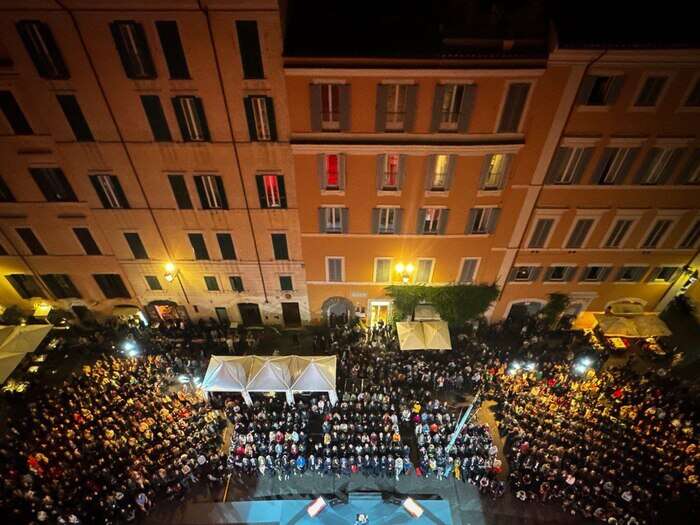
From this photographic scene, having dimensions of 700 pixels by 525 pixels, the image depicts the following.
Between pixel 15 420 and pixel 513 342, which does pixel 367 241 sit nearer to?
pixel 513 342

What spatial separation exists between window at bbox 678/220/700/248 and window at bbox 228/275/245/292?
30.2 m

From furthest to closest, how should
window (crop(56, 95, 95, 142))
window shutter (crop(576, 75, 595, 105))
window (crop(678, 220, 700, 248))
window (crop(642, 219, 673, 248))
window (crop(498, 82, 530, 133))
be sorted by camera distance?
window (crop(678, 220, 700, 248))
window (crop(642, 219, 673, 248))
window (crop(56, 95, 95, 142))
window (crop(498, 82, 530, 133))
window shutter (crop(576, 75, 595, 105))

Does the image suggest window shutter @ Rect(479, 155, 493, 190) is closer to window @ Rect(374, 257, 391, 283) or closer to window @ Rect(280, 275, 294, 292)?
window @ Rect(374, 257, 391, 283)

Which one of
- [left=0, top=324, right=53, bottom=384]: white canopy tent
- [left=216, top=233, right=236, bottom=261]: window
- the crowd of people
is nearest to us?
the crowd of people

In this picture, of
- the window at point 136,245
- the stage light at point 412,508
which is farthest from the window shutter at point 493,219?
the window at point 136,245

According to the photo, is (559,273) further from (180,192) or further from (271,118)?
(180,192)

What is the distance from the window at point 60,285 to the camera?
32.2 m

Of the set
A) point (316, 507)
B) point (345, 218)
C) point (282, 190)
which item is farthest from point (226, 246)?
point (316, 507)

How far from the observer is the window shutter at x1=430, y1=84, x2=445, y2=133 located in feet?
75.5

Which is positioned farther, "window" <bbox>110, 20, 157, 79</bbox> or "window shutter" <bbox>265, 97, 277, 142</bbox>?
"window shutter" <bbox>265, 97, 277, 142</bbox>

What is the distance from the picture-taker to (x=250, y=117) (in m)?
24.1

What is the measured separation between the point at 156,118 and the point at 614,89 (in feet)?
79.0

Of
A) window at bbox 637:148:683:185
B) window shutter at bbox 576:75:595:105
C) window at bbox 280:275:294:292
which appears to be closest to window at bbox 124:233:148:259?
window at bbox 280:275:294:292

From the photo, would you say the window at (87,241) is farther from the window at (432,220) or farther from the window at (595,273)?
the window at (595,273)
